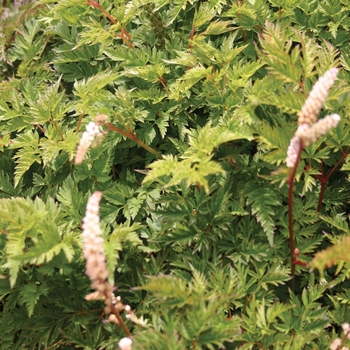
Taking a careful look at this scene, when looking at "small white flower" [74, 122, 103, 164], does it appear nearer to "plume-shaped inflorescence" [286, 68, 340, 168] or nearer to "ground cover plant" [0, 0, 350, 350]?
"ground cover plant" [0, 0, 350, 350]

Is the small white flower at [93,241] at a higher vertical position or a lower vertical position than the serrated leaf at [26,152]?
higher

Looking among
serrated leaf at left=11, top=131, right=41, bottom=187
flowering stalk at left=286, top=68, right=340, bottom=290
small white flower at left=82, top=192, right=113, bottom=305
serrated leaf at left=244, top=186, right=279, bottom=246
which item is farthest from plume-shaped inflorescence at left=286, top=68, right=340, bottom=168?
serrated leaf at left=11, top=131, right=41, bottom=187

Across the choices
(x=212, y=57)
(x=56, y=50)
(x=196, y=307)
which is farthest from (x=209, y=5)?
(x=196, y=307)

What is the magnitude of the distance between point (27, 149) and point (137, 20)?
1.00 m

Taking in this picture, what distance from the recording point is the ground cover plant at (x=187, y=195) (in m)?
1.58

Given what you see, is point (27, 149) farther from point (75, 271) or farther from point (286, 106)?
point (286, 106)

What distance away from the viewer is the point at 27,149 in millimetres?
2094

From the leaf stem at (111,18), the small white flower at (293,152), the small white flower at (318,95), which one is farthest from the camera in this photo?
the leaf stem at (111,18)

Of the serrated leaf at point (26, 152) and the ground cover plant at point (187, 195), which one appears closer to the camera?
the ground cover plant at point (187, 195)

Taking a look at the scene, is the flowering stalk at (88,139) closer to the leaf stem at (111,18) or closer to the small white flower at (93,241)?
the small white flower at (93,241)

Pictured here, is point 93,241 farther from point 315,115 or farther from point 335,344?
point 335,344

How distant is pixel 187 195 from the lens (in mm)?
1976

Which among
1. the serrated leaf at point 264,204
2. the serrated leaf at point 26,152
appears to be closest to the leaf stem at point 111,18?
the serrated leaf at point 26,152

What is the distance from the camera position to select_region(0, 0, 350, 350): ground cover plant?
1.58 meters
